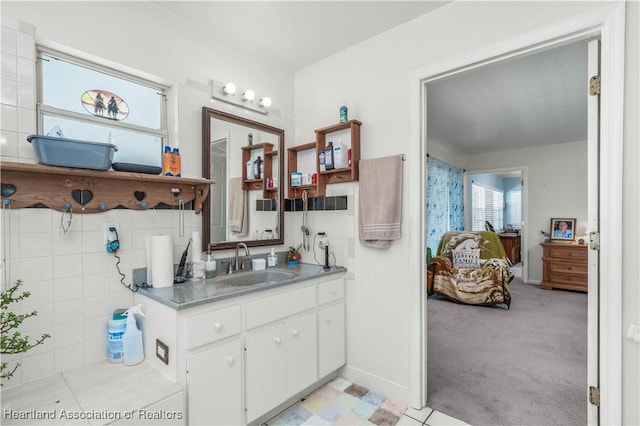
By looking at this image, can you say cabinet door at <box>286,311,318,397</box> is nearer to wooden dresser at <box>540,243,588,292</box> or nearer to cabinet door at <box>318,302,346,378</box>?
cabinet door at <box>318,302,346,378</box>

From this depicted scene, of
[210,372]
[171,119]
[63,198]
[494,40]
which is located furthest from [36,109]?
[494,40]

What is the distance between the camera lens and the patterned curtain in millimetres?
5258

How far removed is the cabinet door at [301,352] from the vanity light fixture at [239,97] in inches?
64.7

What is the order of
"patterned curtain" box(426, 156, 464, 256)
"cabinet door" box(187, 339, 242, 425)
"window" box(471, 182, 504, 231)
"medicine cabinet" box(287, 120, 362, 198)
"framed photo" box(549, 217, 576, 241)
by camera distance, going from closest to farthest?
"cabinet door" box(187, 339, 242, 425), "medicine cabinet" box(287, 120, 362, 198), "patterned curtain" box(426, 156, 464, 256), "framed photo" box(549, 217, 576, 241), "window" box(471, 182, 504, 231)

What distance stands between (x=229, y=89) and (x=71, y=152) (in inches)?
44.4

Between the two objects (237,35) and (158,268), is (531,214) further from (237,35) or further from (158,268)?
(158,268)

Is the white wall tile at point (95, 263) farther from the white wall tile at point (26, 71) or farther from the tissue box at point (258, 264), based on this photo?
the tissue box at point (258, 264)

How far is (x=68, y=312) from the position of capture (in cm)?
162

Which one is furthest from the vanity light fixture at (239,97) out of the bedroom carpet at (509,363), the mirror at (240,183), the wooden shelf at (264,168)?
the bedroom carpet at (509,363)

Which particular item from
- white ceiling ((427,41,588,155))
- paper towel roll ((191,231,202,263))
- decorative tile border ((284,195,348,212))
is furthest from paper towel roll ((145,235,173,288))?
white ceiling ((427,41,588,155))

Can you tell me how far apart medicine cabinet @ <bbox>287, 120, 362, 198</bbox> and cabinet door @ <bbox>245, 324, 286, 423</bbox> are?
3.81 ft

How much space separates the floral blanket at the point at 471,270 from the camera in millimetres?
4133

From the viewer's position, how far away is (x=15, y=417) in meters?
1.26

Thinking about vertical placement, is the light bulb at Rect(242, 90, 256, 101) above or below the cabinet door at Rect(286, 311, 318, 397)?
above
